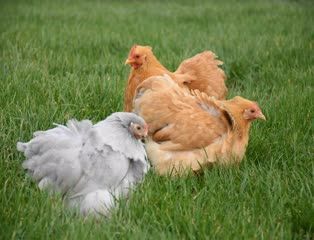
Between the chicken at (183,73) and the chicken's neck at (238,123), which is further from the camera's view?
the chicken at (183,73)

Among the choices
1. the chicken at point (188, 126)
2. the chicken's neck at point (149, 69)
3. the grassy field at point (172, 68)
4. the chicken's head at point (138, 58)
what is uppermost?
the chicken's head at point (138, 58)

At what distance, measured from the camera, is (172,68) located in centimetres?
530

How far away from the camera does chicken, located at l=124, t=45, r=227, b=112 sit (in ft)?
12.1

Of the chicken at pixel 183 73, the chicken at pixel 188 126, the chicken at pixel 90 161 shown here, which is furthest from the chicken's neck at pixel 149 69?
the chicken at pixel 90 161

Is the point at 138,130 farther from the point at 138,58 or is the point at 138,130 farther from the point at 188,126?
the point at 138,58

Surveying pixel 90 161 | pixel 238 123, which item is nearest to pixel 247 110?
pixel 238 123

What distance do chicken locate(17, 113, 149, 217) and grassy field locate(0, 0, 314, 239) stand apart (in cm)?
10

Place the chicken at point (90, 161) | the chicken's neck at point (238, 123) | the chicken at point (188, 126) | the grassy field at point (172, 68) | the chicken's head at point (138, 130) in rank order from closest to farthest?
the grassy field at point (172, 68) → the chicken at point (90, 161) → the chicken's head at point (138, 130) → the chicken at point (188, 126) → the chicken's neck at point (238, 123)

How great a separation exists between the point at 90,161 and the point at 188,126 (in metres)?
0.72

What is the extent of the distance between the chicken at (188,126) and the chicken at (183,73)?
1.19ft

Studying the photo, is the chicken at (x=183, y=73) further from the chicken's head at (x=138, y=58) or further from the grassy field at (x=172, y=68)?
the grassy field at (x=172, y=68)

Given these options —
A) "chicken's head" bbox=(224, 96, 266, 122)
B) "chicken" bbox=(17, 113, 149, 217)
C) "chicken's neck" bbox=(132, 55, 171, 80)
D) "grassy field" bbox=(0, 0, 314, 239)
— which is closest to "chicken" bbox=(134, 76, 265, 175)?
"chicken's head" bbox=(224, 96, 266, 122)

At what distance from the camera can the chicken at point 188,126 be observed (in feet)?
10.1

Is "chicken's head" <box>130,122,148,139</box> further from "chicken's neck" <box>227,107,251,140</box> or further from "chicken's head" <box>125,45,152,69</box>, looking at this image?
"chicken's head" <box>125,45,152,69</box>
